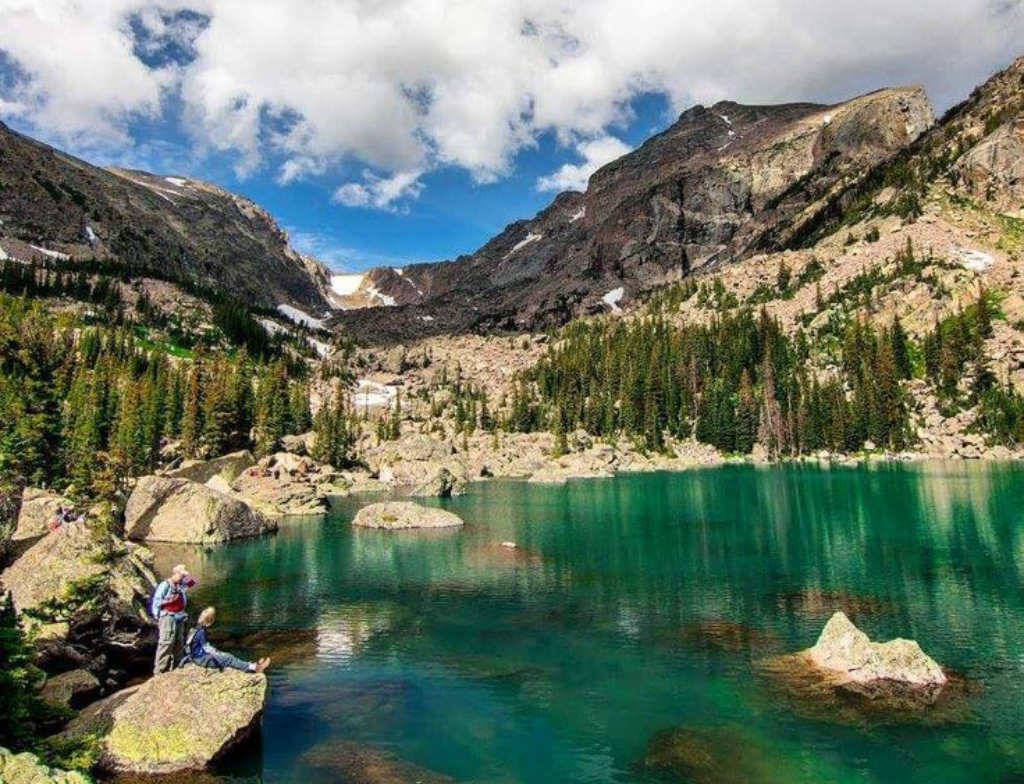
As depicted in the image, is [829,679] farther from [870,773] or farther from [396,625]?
[396,625]

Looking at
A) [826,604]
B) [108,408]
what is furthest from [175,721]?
[108,408]

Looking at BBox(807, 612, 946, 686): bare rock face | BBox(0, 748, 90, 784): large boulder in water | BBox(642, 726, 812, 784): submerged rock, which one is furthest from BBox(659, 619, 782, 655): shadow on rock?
BBox(0, 748, 90, 784): large boulder in water

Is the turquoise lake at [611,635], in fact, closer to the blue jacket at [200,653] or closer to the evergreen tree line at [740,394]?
the blue jacket at [200,653]

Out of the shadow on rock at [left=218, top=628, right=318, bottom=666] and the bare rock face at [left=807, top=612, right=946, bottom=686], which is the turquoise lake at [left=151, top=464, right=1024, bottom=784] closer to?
the shadow on rock at [left=218, top=628, right=318, bottom=666]

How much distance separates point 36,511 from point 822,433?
149466mm

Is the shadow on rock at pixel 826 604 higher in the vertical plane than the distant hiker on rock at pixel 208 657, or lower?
lower

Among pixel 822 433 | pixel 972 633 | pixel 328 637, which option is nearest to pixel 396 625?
pixel 328 637

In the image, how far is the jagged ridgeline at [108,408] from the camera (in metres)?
68.2

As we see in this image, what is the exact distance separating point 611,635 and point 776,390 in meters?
151

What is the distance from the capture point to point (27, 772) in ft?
43.0

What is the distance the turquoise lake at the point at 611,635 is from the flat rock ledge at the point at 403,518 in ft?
6.96

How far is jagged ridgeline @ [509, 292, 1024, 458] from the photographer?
152m

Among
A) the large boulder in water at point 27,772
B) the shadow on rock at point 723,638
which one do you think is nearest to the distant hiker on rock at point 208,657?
the large boulder in water at point 27,772

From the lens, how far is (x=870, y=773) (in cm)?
1853
